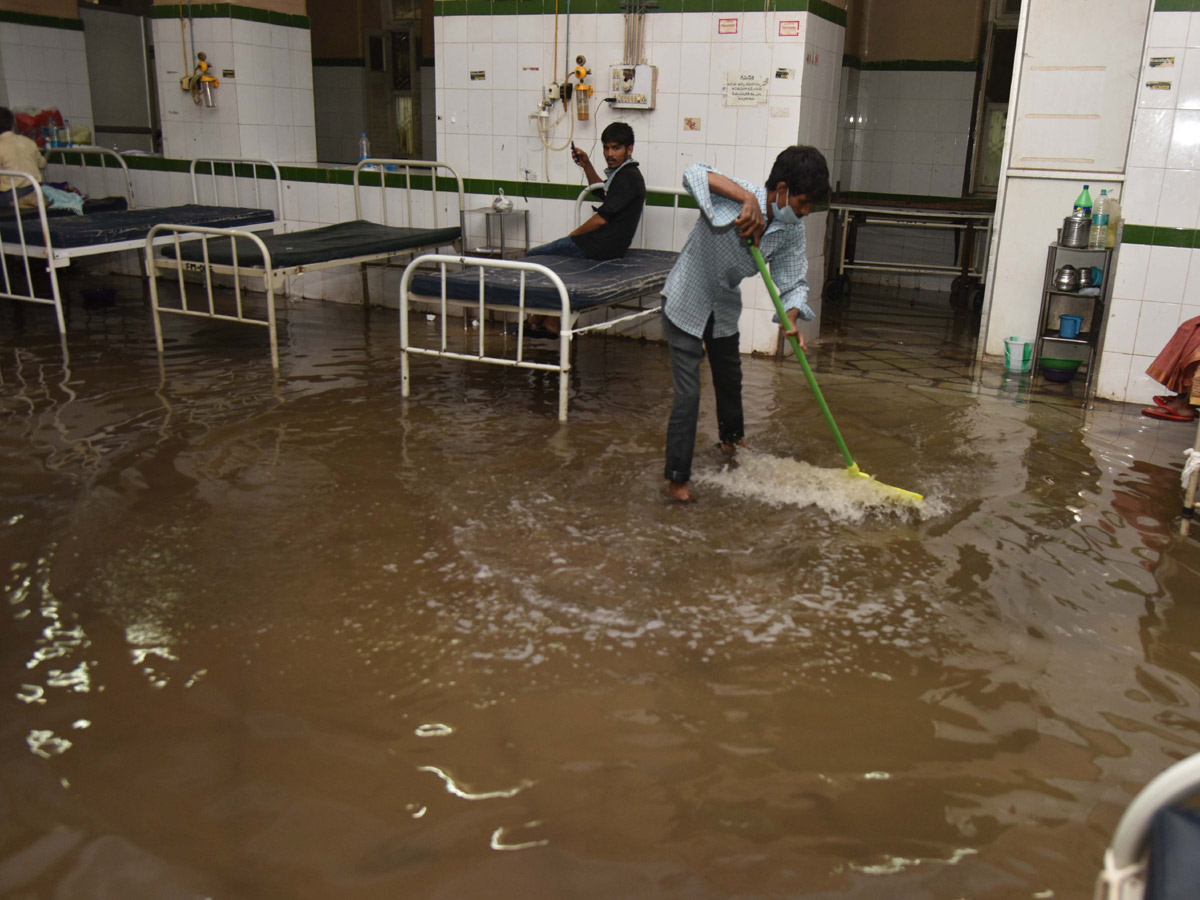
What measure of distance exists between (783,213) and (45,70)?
8953 mm

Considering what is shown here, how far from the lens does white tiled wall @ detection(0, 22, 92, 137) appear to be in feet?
31.2

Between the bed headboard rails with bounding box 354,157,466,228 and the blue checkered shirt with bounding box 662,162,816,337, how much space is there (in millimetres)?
3985

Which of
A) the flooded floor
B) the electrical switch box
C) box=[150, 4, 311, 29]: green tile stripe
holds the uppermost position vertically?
box=[150, 4, 311, 29]: green tile stripe

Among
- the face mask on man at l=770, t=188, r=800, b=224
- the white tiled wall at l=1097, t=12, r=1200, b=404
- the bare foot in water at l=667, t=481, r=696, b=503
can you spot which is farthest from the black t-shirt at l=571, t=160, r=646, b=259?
the white tiled wall at l=1097, t=12, r=1200, b=404

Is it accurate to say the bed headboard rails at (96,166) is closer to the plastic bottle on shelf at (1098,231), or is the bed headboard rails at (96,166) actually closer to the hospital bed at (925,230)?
the hospital bed at (925,230)

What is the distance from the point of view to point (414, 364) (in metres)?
6.73

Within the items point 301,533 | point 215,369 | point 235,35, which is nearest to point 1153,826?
point 301,533

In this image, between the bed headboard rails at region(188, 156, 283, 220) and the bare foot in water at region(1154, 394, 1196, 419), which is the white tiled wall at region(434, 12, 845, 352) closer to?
the bed headboard rails at region(188, 156, 283, 220)

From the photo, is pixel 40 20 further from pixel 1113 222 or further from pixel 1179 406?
pixel 1179 406

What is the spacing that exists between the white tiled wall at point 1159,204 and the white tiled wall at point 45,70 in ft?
31.8

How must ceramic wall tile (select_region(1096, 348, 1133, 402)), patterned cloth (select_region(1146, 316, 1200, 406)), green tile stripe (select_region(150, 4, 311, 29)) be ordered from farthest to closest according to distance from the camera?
1. green tile stripe (select_region(150, 4, 311, 29))
2. ceramic wall tile (select_region(1096, 348, 1133, 402))
3. patterned cloth (select_region(1146, 316, 1200, 406))

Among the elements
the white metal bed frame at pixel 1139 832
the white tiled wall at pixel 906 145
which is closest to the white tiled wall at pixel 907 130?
the white tiled wall at pixel 906 145

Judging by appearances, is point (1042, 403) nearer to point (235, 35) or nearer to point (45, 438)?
point (45, 438)

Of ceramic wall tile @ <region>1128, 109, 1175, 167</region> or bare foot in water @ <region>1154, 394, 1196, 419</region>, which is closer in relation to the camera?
bare foot in water @ <region>1154, 394, 1196, 419</region>
